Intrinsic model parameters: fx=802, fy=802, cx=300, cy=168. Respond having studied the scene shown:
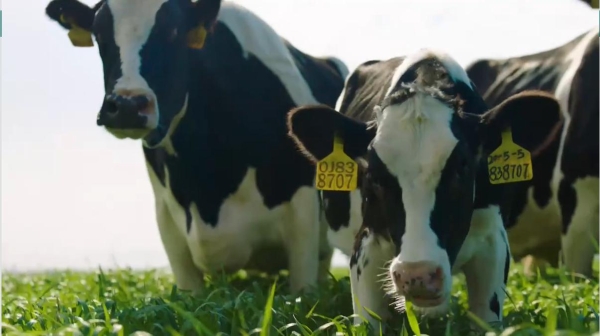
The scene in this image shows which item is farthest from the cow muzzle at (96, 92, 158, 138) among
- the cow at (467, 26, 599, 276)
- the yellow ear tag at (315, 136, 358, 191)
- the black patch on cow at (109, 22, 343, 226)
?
the cow at (467, 26, 599, 276)

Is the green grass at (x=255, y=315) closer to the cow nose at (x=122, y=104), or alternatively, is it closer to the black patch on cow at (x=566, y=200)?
the cow nose at (x=122, y=104)

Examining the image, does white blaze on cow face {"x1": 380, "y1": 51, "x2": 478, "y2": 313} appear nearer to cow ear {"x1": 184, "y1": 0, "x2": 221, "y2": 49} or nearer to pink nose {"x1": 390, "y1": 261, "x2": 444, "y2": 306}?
pink nose {"x1": 390, "y1": 261, "x2": 444, "y2": 306}

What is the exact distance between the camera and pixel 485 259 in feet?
14.6

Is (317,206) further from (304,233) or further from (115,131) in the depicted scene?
(115,131)

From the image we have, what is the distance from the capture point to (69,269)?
10789mm

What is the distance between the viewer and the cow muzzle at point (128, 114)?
→ 5410mm

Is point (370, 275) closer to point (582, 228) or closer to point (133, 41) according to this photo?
point (133, 41)

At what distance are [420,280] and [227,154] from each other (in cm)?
350

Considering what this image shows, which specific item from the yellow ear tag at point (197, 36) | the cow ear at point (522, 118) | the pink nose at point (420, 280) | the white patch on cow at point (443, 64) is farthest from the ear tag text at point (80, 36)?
the pink nose at point (420, 280)

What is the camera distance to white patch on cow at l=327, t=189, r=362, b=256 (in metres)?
5.37

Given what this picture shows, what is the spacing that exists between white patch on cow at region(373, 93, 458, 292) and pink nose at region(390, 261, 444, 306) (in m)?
0.05

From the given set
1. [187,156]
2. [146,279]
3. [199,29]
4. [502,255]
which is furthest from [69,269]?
[502,255]

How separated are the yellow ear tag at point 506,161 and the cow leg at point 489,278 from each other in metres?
0.31

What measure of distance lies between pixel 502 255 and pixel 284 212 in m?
2.60
